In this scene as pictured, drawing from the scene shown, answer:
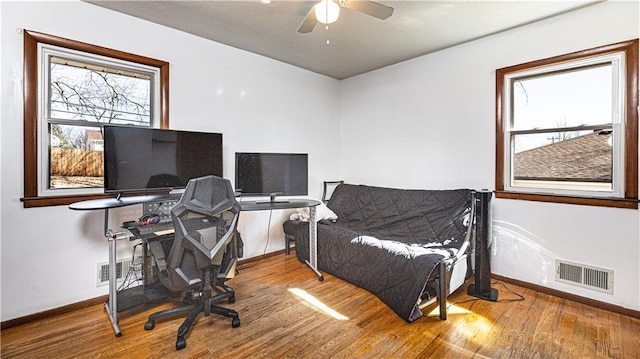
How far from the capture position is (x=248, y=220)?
3529 millimetres

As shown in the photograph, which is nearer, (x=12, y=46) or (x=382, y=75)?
(x=12, y=46)

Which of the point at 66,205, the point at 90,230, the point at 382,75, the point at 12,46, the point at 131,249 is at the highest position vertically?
the point at 382,75

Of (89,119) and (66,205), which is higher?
(89,119)

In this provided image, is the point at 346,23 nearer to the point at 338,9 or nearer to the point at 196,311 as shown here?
the point at 338,9

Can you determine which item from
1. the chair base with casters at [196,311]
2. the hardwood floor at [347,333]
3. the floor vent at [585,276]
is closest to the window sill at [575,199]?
the floor vent at [585,276]

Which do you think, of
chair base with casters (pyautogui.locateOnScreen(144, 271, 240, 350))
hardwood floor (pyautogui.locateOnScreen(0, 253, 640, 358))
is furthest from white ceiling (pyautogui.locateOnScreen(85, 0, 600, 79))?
hardwood floor (pyautogui.locateOnScreen(0, 253, 640, 358))

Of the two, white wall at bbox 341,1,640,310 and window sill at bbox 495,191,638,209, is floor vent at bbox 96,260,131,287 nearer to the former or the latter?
white wall at bbox 341,1,640,310

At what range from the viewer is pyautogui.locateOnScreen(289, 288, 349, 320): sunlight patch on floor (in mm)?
2324

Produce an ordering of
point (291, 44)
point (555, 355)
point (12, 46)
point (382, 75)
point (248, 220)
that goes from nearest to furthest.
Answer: point (555, 355), point (12, 46), point (291, 44), point (248, 220), point (382, 75)

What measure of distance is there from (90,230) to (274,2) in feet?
8.11

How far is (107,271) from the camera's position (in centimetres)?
256

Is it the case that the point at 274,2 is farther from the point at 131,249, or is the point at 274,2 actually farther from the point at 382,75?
the point at 131,249

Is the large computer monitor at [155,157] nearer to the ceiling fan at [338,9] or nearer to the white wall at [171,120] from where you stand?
the white wall at [171,120]

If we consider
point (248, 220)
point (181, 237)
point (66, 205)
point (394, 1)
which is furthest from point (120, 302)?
point (394, 1)
